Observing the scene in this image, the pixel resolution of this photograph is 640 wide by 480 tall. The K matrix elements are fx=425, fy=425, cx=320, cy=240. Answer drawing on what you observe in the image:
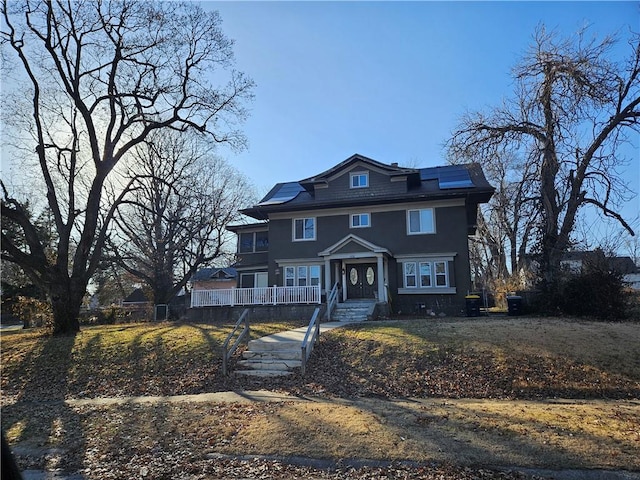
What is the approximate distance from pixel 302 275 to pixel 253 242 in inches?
288

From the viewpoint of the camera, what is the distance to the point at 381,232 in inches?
920

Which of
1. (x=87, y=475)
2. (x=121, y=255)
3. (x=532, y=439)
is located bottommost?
(x=87, y=475)

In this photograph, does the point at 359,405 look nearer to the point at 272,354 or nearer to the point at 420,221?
the point at 272,354

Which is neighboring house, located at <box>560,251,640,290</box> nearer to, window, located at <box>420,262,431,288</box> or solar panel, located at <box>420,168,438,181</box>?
window, located at <box>420,262,431,288</box>

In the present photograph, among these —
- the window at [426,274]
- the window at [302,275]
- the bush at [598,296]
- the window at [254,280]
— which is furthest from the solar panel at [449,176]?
the window at [254,280]

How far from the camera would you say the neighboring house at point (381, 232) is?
21.9 m

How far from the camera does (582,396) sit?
8.95 meters

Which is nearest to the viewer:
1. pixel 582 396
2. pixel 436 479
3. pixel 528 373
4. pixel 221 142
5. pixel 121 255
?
pixel 436 479

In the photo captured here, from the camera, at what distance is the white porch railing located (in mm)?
20781

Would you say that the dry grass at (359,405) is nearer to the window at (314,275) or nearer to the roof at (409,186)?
the roof at (409,186)

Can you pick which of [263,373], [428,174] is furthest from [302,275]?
[263,373]

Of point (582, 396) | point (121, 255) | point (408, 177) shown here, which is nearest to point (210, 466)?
point (582, 396)

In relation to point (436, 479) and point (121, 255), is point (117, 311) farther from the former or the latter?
point (436, 479)

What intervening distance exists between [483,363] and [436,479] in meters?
6.08
